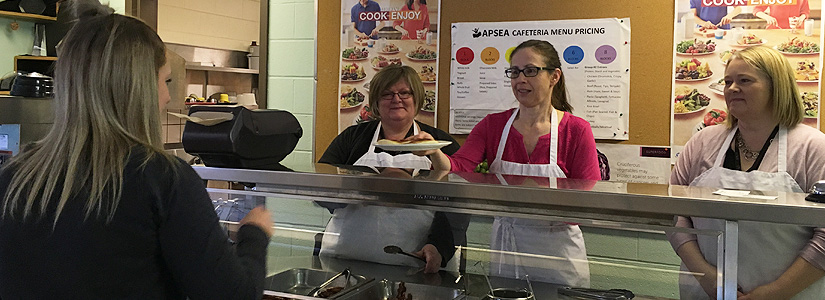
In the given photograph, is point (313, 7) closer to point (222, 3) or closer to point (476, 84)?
point (476, 84)

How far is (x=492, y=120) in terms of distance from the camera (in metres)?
2.82

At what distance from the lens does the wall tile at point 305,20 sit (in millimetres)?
3943

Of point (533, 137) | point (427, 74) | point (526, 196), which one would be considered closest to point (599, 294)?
point (526, 196)

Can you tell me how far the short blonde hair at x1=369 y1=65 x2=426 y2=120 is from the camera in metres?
3.11

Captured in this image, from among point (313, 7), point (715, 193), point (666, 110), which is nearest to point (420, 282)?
point (715, 193)

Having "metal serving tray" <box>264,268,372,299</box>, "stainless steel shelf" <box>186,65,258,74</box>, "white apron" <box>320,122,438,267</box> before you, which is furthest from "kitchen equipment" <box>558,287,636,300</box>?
A: "stainless steel shelf" <box>186,65,258,74</box>

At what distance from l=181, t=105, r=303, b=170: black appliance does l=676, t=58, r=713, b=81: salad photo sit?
1.99 metres

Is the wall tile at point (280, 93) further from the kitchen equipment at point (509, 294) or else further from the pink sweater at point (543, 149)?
the kitchen equipment at point (509, 294)

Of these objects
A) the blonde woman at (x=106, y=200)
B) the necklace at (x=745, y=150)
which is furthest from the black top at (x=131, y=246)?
the necklace at (x=745, y=150)

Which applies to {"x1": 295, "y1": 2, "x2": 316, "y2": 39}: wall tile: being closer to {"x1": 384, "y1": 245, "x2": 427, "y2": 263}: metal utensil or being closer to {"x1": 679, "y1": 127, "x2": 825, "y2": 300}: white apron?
{"x1": 384, "y1": 245, "x2": 427, "y2": 263}: metal utensil

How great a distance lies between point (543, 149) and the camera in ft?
8.67

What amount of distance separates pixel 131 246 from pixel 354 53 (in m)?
2.70

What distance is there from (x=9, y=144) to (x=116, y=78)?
2.70 m

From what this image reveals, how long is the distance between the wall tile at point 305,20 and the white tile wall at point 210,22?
3.88m
